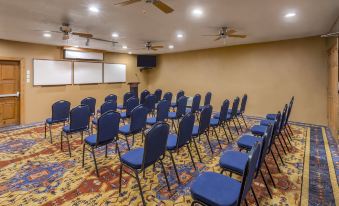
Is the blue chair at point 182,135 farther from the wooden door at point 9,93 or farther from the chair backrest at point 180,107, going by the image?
the wooden door at point 9,93

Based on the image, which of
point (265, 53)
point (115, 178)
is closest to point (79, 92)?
point (115, 178)

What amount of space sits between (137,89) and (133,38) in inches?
187

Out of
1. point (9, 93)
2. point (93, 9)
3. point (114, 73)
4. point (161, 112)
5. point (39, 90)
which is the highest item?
point (93, 9)

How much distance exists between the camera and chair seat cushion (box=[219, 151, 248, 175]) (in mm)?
2200

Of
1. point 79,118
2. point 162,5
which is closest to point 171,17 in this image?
point 162,5

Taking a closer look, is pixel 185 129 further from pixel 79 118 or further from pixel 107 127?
pixel 79 118

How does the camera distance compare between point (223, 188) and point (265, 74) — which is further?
point (265, 74)

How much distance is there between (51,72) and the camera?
23.8 ft

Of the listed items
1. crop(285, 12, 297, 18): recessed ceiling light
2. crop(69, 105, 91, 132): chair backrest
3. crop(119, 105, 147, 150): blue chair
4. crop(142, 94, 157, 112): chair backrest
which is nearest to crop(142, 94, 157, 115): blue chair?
crop(142, 94, 157, 112): chair backrest

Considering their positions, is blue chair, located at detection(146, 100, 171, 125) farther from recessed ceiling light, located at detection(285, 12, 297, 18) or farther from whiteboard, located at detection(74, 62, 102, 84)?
whiteboard, located at detection(74, 62, 102, 84)

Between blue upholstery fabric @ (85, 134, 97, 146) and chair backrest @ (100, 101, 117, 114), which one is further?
chair backrest @ (100, 101, 117, 114)

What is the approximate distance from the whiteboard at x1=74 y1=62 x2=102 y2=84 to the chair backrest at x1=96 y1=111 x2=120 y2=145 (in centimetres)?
576

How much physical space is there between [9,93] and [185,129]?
6569 mm

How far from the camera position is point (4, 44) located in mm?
Answer: 6176
